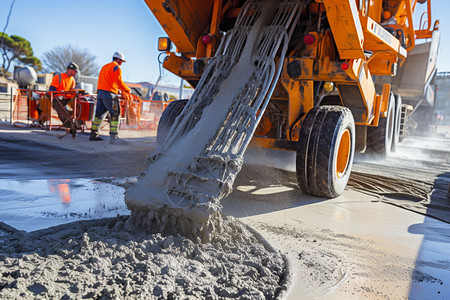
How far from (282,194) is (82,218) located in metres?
2.19

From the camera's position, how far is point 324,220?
12.0 ft

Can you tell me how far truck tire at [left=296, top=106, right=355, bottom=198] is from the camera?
4.14m

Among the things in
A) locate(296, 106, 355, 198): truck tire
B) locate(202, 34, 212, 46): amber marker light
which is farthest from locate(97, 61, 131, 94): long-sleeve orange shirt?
locate(296, 106, 355, 198): truck tire

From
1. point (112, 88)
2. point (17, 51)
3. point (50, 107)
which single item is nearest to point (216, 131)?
point (112, 88)

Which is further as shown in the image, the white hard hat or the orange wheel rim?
the white hard hat

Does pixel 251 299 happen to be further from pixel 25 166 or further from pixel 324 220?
pixel 25 166

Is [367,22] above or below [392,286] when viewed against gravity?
above

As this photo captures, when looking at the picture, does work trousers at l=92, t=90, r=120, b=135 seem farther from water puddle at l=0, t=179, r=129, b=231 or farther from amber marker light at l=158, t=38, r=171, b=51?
water puddle at l=0, t=179, r=129, b=231

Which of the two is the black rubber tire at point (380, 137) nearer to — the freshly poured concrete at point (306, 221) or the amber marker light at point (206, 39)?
the freshly poured concrete at point (306, 221)

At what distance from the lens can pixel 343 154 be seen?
4828mm

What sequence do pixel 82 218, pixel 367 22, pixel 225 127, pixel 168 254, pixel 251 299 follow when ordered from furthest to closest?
pixel 367 22 < pixel 225 127 < pixel 82 218 < pixel 168 254 < pixel 251 299

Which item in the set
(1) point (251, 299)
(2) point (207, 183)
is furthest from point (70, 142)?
(1) point (251, 299)

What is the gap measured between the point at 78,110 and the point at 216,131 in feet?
22.6

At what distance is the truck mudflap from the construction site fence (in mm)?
4899
